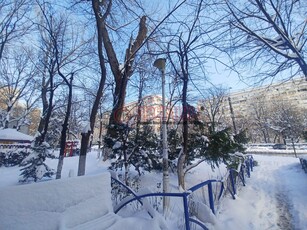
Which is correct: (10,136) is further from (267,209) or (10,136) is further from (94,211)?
(267,209)

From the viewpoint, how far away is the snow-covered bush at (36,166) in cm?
786

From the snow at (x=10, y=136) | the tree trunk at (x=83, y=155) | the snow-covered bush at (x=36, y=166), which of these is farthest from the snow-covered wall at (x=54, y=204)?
the snow at (x=10, y=136)

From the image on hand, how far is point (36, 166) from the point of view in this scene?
7.98 metres

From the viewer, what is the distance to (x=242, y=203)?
5.44m

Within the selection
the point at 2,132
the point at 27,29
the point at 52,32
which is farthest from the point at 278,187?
the point at 2,132

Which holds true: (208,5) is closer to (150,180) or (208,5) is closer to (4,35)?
(150,180)

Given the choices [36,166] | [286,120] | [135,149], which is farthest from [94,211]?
[286,120]

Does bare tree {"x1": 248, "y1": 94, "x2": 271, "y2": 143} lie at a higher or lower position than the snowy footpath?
higher

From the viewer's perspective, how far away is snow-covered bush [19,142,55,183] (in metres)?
7.86

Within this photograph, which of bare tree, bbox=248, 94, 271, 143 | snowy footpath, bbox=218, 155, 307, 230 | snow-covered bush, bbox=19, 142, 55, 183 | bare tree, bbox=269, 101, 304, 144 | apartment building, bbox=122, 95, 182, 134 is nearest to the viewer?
snowy footpath, bbox=218, 155, 307, 230

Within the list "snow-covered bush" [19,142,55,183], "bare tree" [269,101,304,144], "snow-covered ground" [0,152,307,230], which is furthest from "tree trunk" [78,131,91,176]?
"bare tree" [269,101,304,144]

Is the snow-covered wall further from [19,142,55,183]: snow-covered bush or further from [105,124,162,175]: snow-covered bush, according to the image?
[19,142,55,183]: snow-covered bush

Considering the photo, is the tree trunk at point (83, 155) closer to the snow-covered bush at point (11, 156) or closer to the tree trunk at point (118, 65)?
A: the tree trunk at point (118, 65)

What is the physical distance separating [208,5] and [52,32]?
21.6 ft
